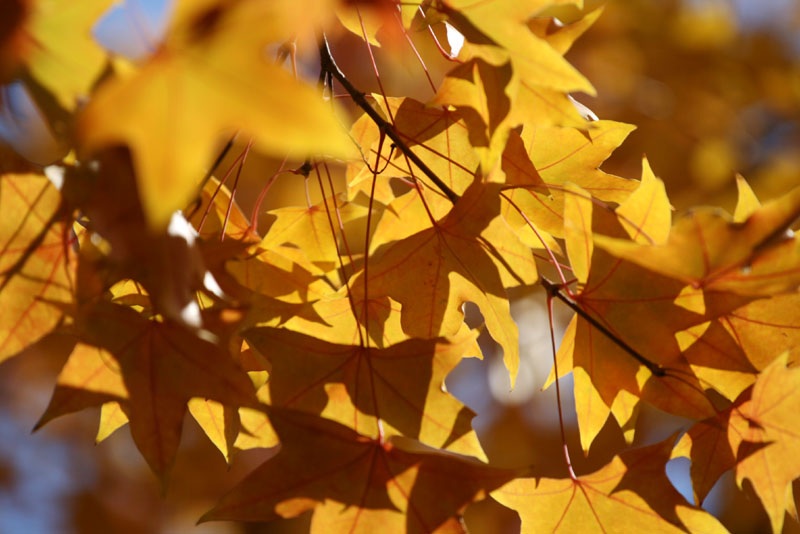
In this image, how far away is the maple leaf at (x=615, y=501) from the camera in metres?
0.71

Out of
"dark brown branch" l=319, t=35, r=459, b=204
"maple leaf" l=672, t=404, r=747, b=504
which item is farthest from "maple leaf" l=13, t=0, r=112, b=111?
"maple leaf" l=672, t=404, r=747, b=504

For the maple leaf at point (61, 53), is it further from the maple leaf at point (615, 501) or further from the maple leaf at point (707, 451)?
the maple leaf at point (707, 451)

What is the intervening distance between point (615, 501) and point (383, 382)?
0.94 feet

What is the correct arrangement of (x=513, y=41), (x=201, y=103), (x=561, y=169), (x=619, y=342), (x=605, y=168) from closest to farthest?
(x=201, y=103)
(x=513, y=41)
(x=619, y=342)
(x=561, y=169)
(x=605, y=168)

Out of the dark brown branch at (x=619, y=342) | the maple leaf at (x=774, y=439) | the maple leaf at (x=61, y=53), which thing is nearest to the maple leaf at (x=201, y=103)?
the maple leaf at (x=61, y=53)

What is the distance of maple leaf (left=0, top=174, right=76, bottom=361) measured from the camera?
605mm

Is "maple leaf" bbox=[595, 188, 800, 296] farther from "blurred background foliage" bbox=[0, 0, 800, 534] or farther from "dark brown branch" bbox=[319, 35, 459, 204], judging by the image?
"blurred background foliage" bbox=[0, 0, 800, 534]

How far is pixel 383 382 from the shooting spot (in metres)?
0.67

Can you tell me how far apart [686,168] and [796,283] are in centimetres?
337

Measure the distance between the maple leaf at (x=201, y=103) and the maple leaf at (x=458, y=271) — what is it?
0.34m

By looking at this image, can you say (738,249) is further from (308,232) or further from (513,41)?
(308,232)

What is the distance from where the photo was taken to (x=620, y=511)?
2.41 feet

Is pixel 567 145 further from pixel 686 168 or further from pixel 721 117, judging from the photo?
pixel 721 117

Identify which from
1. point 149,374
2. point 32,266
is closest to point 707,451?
point 149,374
